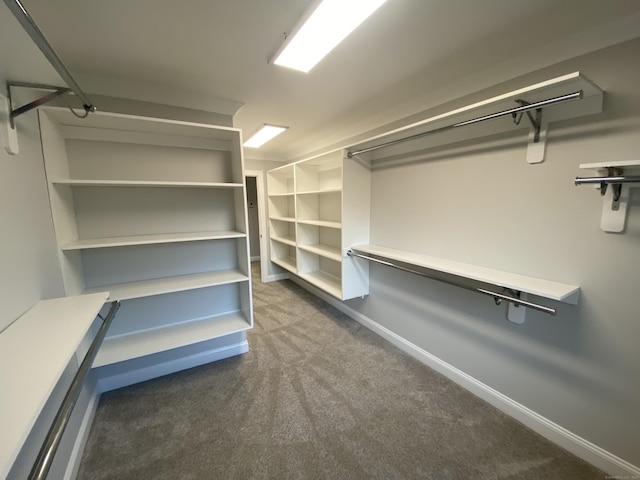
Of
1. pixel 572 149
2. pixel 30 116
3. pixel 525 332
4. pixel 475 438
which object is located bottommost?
pixel 475 438

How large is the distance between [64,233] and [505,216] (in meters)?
2.98

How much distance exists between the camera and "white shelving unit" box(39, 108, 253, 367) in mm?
1841

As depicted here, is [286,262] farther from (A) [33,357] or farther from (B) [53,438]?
(B) [53,438]

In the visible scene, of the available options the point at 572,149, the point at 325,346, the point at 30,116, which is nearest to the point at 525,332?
the point at 572,149

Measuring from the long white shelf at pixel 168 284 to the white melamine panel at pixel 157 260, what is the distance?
0.20 feet

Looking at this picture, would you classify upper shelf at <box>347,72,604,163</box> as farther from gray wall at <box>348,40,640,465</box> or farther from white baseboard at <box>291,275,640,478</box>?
white baseboard at <box>291,275,640,478</box>

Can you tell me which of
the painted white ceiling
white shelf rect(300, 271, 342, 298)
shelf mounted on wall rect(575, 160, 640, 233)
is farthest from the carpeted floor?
the painted white ceiling

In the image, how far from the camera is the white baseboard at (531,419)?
1438 millimetres

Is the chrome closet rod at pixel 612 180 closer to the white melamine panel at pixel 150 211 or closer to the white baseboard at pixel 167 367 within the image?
the white melamine panel at pixel 150 211

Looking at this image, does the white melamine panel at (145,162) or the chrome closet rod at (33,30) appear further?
the white melamine panel at (145,162)

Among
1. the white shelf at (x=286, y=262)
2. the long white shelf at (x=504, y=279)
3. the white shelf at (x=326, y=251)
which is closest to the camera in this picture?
the long white shelf at (x=504, y=279)

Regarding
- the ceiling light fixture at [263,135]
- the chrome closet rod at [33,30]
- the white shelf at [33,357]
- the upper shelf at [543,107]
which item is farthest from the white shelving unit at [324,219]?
the white shelf at [33,357]

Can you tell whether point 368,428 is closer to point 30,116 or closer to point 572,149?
point 572,149

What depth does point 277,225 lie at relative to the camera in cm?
483
